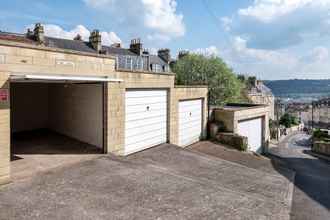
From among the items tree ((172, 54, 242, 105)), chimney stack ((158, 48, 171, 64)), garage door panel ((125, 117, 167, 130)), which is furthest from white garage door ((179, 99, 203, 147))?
chimney stack ((158, 48, 171, 64))

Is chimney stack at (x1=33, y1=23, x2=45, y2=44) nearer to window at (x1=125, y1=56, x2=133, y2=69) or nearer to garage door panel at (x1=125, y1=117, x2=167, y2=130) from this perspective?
window at (x1=125, y1=56, x2=133, y2=69)

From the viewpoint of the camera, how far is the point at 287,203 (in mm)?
7492

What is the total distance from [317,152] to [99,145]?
2136 cm

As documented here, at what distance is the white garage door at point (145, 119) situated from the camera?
420 inches

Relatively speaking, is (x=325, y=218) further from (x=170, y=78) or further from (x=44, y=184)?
(x=170, y=78)

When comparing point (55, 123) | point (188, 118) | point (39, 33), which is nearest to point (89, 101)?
point (55, 123)

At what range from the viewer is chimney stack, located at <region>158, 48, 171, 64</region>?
39719 millimetres

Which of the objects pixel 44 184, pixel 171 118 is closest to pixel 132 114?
pixel 171 118

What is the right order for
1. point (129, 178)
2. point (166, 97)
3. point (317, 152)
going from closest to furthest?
point (129, 178) → point (166, 97) → point (317, 152)

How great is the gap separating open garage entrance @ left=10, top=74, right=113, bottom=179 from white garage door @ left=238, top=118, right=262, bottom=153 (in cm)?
1016

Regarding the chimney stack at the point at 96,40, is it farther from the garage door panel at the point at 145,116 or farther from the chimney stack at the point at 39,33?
the garage door panel at the point at 145,116

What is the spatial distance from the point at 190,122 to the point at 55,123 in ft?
21.8

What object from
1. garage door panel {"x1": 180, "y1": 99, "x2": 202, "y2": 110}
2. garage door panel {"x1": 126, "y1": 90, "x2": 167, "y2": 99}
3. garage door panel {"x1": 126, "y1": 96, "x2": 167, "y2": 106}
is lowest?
garage door panel {"x1": 180, "y1": 99, "x2": 202, "y2": 110}

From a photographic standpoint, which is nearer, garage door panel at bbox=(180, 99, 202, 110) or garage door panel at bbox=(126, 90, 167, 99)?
garage door panel at bbox=(126, 90, 167, 99)
